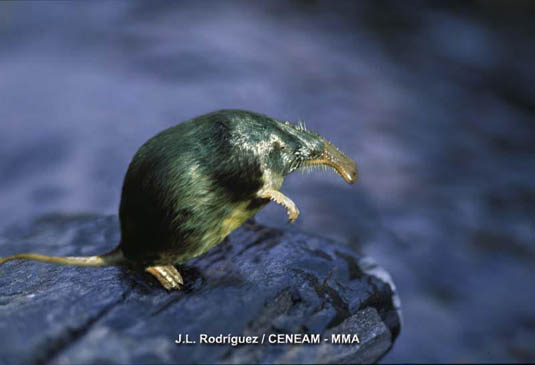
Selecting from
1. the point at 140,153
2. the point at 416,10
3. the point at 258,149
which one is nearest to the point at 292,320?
the point at 258,149

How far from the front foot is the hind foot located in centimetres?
63

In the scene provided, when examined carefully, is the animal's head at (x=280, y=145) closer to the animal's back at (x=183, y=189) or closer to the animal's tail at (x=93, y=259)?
the animal's back at (x=183, y=189)

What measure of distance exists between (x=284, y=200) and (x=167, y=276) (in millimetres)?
747

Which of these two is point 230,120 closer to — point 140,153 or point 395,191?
point 140,153

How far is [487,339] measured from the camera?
4.07 metres

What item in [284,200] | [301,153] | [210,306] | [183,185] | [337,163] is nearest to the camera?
[183,185]

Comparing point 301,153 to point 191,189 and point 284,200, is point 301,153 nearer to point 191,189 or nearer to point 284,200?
point 284,200

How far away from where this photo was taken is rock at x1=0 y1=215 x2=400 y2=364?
2.77 metres

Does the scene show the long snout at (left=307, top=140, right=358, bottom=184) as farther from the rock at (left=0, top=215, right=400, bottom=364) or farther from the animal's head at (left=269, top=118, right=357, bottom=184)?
the rock at (left=0, top=215, right=400, bottom=364)

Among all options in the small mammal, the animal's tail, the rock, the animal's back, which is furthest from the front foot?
the animal's tail

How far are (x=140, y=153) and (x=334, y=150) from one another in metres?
1.25

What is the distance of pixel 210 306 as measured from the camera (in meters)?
3.02

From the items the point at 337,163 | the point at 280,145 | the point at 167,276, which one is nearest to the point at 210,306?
the point at 167,276

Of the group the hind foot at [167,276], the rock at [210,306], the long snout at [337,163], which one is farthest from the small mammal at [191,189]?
the long snout at [337,163]
